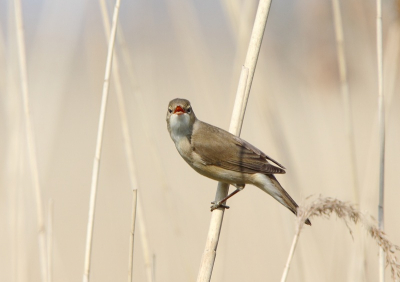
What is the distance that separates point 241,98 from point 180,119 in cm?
64

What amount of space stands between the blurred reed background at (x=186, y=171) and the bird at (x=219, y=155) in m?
0.10

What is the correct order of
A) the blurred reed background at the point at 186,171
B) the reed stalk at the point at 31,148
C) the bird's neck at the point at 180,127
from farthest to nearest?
the bird's neck at the point at 180,127
the blurred reed background at the point at 186,171
the reed stalk at the point at 31,148

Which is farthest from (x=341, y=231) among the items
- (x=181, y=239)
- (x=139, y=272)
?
(x=139, y=272)

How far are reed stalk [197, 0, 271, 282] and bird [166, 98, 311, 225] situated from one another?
15.0 inches

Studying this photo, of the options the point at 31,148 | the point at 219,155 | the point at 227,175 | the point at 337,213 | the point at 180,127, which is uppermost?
the point at 180,127

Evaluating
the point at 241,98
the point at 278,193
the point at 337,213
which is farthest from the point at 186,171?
the point at 337,213

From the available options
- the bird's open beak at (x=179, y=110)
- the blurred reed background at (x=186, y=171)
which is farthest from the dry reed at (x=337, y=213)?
the bird's open beak at (x=179, y=110)

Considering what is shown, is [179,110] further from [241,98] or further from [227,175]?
[241,98]

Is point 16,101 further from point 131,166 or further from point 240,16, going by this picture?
point 240,16

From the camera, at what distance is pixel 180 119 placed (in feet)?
8.55

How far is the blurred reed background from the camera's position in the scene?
97.3 inches

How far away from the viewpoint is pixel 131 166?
2398 millimetres

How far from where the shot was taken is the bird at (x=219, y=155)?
2.48 metres

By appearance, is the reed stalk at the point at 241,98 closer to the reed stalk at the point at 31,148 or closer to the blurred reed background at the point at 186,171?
the blurred reed background at the point at 186,171
